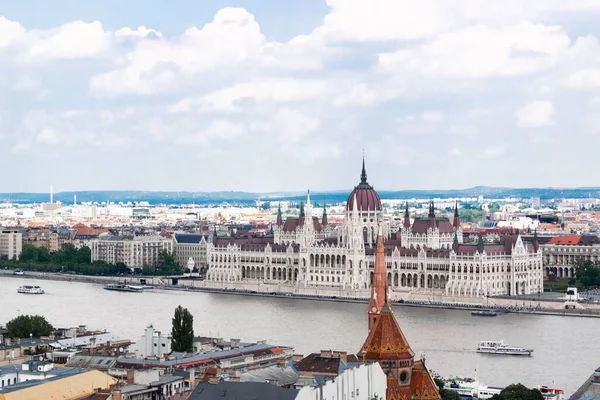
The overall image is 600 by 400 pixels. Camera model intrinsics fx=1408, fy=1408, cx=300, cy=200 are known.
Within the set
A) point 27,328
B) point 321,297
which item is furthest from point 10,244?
point 27,328

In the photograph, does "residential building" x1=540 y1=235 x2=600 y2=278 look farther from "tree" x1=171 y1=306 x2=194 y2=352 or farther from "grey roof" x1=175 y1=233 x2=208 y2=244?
"tree" x1=171 y1=306 x2=194 y2=352

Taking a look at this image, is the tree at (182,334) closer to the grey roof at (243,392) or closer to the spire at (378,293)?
the spire at (378,293)

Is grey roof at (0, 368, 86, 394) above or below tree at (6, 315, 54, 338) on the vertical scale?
below

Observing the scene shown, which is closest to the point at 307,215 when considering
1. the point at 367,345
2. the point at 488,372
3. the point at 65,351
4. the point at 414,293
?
the point at 414,293

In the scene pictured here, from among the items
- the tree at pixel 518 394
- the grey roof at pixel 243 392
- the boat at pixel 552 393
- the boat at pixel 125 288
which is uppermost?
the grey roof at pixel 243 392

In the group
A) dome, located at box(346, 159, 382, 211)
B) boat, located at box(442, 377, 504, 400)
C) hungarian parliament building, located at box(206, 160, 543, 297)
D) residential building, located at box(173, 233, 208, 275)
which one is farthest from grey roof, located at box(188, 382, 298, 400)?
residential building, located at box(173, 233, 208, 275)

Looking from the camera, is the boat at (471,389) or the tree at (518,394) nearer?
the tree at (518,394)

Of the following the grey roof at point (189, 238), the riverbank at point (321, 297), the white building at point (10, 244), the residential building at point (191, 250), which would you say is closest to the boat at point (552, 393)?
the riverbank at point (321, 297)
